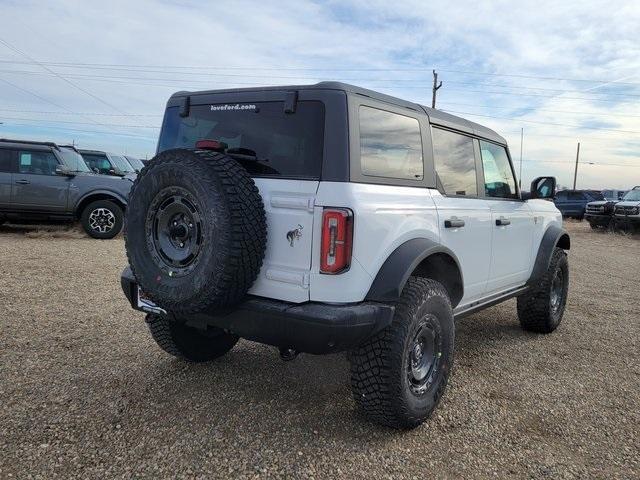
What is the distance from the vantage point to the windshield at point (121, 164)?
14660 mm

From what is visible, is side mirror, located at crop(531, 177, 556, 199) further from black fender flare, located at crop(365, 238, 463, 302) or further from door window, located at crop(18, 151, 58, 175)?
door window, located at crop(18, 151, 58, 175)

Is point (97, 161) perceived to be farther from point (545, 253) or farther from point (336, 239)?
point (336, 239)

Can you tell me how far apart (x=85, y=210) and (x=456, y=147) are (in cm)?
876

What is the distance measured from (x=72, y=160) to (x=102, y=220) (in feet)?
4.91

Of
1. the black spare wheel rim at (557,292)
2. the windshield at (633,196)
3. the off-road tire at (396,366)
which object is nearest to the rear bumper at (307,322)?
the off-road tire at (396,366)

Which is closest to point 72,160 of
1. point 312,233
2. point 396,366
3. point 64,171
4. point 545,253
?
point 64,171

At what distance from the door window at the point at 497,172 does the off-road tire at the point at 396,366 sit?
5.12ft

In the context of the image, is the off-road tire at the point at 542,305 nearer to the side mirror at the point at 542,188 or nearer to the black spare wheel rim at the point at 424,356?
the side mirror at the point at 542,188

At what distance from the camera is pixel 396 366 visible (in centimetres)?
275

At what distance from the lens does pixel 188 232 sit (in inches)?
106

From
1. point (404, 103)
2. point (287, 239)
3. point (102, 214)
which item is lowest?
point (102, 214)

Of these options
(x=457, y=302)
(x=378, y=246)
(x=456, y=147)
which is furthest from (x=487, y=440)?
(x=456, y=147)

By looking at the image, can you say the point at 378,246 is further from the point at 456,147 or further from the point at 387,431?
the point at 456,147

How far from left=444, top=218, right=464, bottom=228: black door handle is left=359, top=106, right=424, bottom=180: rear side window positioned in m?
0.35
